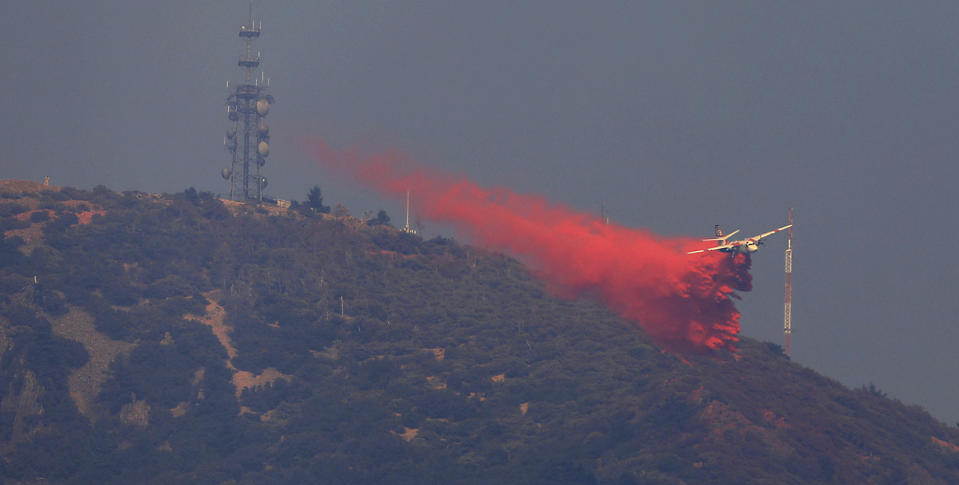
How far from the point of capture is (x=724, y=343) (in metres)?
90.1

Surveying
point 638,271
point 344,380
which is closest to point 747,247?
point 638,271

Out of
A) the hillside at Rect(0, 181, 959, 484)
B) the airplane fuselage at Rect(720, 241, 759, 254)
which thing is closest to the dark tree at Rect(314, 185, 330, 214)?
the hillside at Rect(0, 181, 959, 484)

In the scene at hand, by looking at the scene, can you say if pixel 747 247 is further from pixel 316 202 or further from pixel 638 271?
pixel 316 202

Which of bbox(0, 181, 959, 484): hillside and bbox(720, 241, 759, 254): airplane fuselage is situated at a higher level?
bbox(720, 241, 759, 254): airplane fuselage

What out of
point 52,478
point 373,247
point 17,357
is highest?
point 373,247

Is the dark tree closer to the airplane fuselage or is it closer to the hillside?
the hillside

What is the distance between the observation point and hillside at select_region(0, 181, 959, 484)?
411 feet

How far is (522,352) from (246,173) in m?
50.2

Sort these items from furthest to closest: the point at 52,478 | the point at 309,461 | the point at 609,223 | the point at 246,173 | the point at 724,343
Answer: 1. the point at 246,173
2. the point at 309,461
3. the point at 52,478
4. the point at 609,223
5. the point at 724,343

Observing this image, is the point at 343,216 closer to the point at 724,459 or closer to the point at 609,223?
the point at 724,459

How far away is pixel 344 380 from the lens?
14425cm

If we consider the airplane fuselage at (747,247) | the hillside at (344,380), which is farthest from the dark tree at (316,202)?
the airplane fuselage at (747,247)

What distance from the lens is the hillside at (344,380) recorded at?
411 ft

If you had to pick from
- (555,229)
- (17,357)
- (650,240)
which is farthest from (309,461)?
(650,240)
